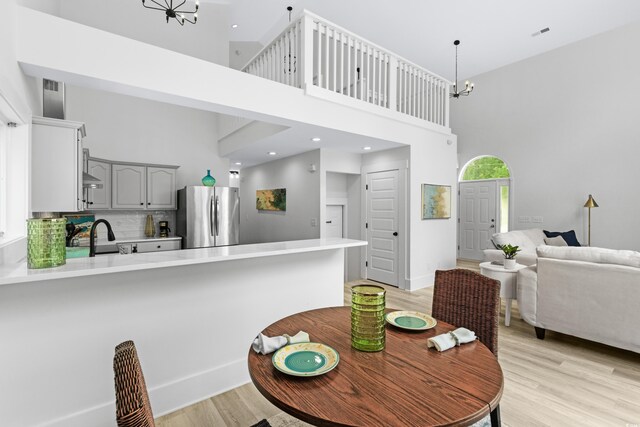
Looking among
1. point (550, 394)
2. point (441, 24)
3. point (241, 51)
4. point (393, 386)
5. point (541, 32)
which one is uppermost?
point (241, 51)

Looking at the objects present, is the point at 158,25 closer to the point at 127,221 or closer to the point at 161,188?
the point at 161,188

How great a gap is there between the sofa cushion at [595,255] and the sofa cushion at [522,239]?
177 centimetres

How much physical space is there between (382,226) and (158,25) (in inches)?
208

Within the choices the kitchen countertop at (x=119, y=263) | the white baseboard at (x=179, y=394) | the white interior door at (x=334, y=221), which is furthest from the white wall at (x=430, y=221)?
the white baseboard at (x=179, y=394)

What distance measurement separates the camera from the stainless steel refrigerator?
197 inches

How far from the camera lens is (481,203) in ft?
23.9

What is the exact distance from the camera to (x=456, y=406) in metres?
0.89

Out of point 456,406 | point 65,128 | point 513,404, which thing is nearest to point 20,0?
point 65,128

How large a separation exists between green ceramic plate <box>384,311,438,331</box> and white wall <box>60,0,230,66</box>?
19.8 ft

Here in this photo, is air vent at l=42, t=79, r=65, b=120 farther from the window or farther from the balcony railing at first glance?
the window

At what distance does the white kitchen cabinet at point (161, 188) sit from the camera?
16.8ft

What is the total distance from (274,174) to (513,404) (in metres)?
5.48

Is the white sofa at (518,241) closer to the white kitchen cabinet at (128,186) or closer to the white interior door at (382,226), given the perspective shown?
the white interior door at (382,226)

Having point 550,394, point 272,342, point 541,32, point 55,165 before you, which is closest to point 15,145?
point 55,165
